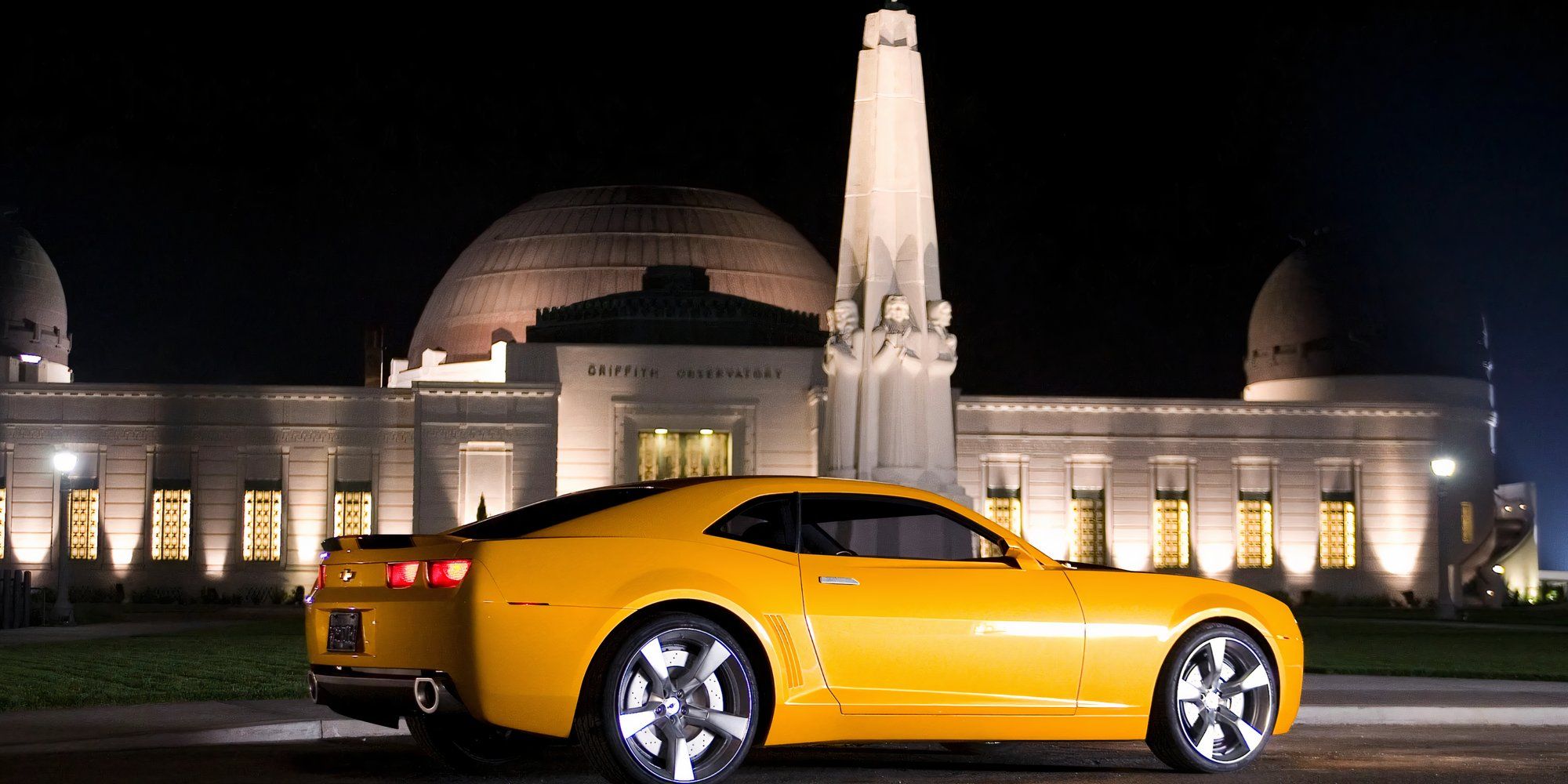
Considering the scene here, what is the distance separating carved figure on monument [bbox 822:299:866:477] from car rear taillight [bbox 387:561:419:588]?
1784 centimetres

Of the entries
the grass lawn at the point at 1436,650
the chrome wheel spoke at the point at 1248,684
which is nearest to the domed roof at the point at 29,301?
the grass lawn at the point at 1436,650

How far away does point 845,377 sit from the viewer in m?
27.9

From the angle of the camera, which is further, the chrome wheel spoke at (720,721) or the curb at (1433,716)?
the curb at (1433,716)

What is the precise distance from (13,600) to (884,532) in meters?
18.5

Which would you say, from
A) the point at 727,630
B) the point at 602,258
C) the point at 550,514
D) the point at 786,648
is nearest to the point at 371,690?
the point at 550,514

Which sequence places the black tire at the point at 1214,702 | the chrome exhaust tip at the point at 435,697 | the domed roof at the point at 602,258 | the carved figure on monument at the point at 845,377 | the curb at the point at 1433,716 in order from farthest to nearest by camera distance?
the domed roof at the point at 602,258
the carved figure on monument at the point at 845,377
the curb at the point at 1433,716
the black tire at the point at 1214,702
the chrome exhaust tip at the point at 435,697

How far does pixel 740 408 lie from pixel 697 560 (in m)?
47.1

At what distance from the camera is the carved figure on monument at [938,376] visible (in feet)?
91.1

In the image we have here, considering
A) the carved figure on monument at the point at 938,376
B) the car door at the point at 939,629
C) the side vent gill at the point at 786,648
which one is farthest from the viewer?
the carved figure on monument at the point at 938,376

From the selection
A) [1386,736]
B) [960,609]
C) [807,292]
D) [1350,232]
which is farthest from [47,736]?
[1350,232]

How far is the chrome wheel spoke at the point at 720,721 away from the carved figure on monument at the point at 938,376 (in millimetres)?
17736

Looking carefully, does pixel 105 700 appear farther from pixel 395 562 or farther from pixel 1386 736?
pixel 1386 736

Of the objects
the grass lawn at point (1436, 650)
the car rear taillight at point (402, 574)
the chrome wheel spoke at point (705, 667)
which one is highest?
the car rear taillight at point (402, 574)

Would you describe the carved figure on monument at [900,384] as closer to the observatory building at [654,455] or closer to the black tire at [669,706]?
the black tire at [669,706]
